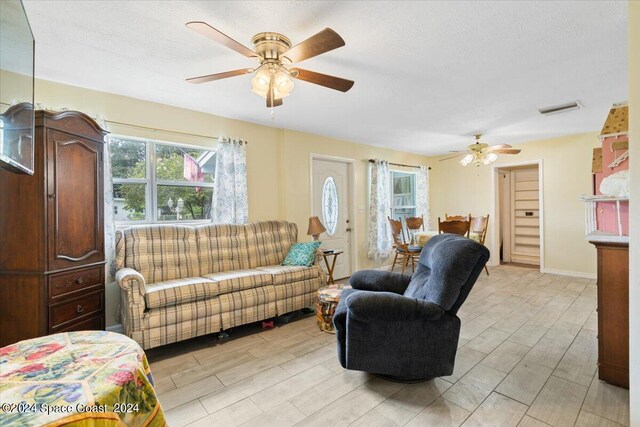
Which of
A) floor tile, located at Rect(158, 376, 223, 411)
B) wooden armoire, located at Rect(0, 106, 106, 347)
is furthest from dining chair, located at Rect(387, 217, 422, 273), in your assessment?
wooden armoire, located at Rect(0, 106, 106, 347)

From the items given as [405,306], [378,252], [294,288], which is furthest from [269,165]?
[405,306]

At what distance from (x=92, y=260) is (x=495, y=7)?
132 inches

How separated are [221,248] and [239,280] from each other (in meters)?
0.61

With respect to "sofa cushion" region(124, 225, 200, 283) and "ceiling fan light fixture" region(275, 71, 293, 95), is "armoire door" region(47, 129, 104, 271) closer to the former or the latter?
"sofa cushion" region(124, 225, 200, 283)

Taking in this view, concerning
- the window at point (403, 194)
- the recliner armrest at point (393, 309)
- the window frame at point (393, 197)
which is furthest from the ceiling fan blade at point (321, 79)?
the window at point (403, 194)

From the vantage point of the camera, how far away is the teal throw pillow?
331 cm

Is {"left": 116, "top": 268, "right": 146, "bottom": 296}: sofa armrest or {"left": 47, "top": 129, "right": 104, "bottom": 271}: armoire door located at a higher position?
{"left": 47, "top": 129, "right": 104, "bottom": 271}: armoire door

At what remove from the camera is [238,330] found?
2.88 meters

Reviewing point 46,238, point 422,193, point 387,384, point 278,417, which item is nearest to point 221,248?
point 46,238

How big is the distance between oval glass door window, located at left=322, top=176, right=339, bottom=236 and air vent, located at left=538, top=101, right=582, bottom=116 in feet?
9.56

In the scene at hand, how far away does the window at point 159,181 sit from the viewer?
2.98 metres

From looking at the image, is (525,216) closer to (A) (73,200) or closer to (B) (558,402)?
(B) (558,402)

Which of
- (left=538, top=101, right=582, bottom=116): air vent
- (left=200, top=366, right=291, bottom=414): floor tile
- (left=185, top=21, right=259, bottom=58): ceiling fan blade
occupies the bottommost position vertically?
(left=200, top=366, right=291, bottom=414): floor tile

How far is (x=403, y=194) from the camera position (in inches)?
239
